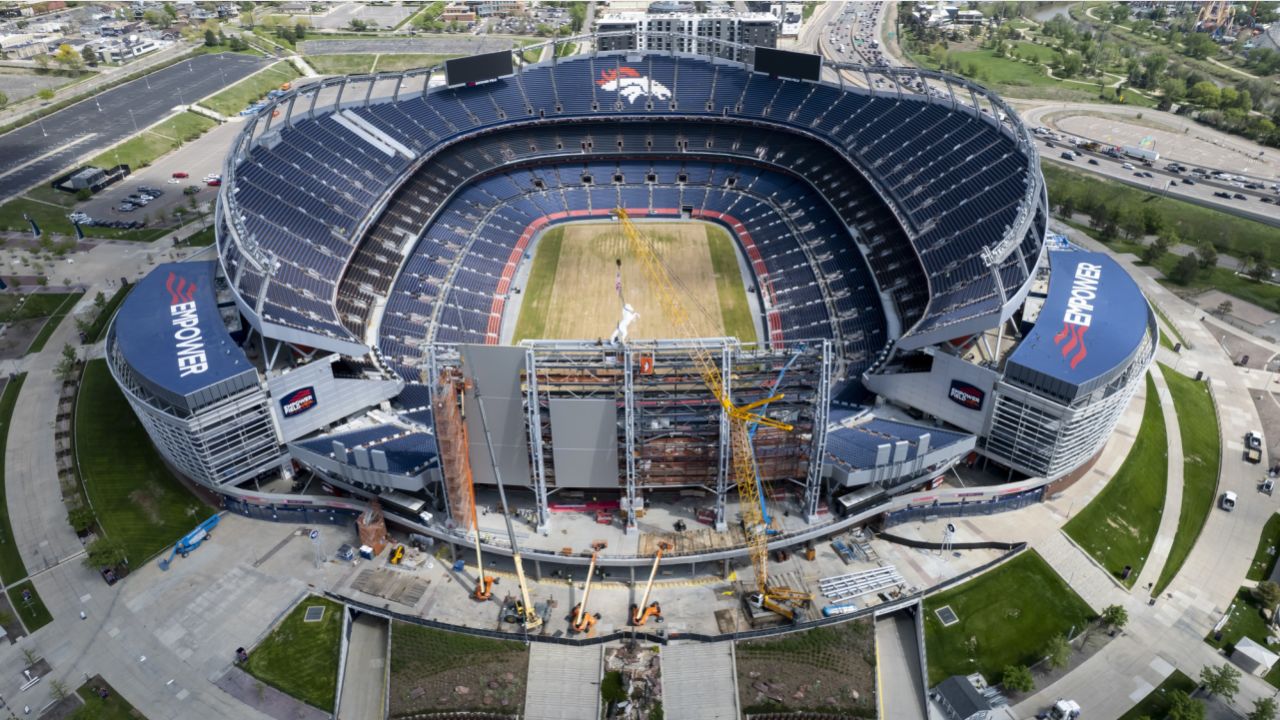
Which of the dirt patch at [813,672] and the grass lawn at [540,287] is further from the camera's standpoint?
the grass lawn at [540,287]

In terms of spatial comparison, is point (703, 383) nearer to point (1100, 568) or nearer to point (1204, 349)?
point (1100, 568)

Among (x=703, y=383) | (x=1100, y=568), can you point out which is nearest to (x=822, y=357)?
(x=703, y=383)

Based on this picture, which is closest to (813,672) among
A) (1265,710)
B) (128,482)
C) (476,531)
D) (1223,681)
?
(1223,681)

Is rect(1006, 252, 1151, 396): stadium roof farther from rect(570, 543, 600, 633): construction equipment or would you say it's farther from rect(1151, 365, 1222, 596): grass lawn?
rect(570, 543, 600, 633): construction equipment

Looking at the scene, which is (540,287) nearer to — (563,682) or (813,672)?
(563,682)

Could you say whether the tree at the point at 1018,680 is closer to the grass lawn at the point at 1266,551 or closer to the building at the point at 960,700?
the building at the point at 960,700

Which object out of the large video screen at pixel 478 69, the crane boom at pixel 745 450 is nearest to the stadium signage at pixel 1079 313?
the crane boom at pixel 745 450
